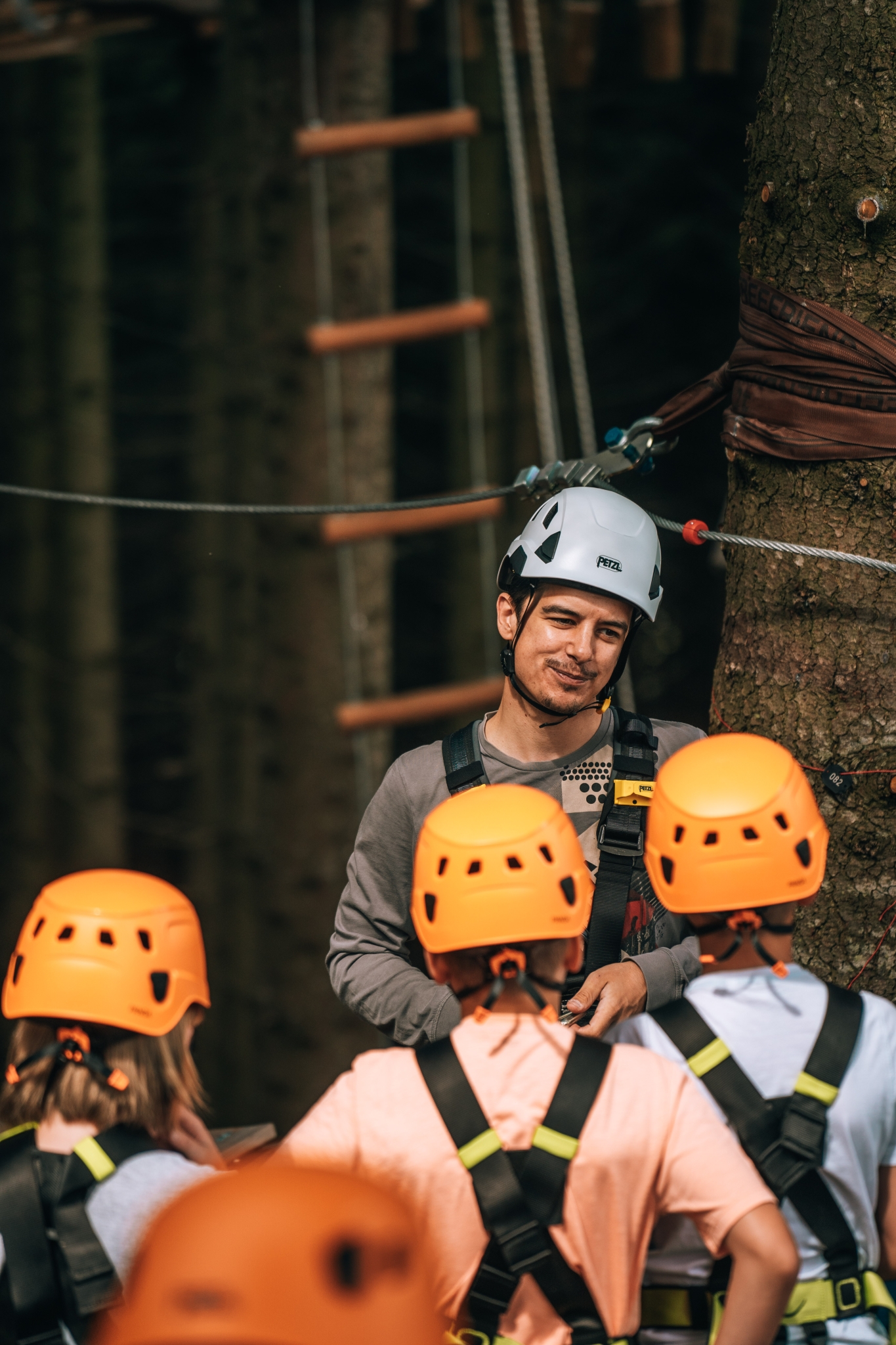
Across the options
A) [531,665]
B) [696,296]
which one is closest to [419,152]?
[696,296]

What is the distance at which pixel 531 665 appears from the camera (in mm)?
3258

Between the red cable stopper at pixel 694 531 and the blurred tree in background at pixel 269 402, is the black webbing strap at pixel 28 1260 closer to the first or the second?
the red cable stopper at pixel 694 531

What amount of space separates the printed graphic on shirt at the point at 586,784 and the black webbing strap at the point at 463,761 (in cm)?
19

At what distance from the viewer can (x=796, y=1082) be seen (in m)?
2.37

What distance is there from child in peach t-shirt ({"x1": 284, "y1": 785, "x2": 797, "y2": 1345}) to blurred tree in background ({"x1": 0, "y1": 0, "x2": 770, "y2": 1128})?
3.89 meters

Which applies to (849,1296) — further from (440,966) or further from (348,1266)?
(348,1266)

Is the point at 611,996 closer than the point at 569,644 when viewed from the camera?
Yes

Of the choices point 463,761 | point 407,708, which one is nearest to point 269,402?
point 407,708

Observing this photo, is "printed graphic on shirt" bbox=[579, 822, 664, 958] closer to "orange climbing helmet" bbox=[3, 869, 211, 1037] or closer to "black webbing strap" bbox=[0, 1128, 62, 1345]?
"orange climbing helmet" bbox=[3, 869, 211, 1037]

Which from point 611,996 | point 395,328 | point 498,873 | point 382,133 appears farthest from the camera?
point 395,328

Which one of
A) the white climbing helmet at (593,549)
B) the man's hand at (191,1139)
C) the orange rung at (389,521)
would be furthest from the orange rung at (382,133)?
the man's hand at (191,1139)

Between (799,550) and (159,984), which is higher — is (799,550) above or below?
above

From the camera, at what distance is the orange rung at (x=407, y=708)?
5973 mm

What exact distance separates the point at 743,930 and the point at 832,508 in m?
1.05
